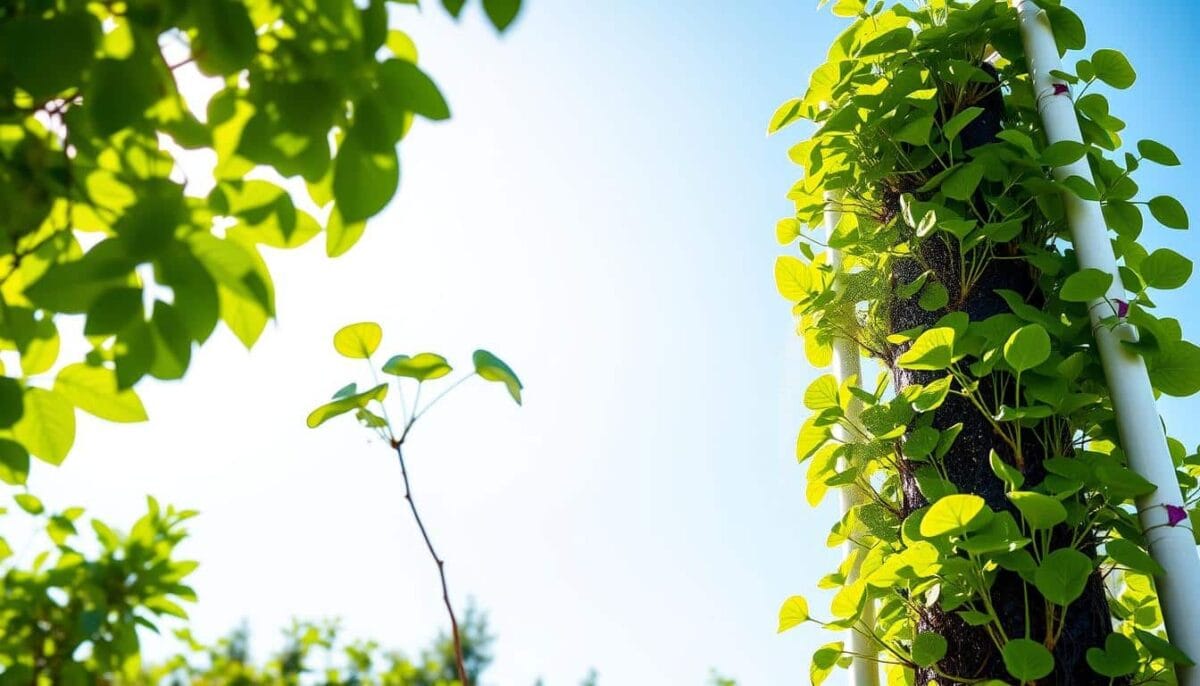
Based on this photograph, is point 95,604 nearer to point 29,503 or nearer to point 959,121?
point 29,503

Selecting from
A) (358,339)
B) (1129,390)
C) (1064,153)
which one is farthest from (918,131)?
(358,339)

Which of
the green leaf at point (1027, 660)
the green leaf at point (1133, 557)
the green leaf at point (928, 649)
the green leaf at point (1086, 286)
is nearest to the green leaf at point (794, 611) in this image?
the green leaf at point (928, 649)

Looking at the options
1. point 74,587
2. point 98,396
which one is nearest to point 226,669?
point 74,587

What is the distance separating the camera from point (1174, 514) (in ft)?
3.58

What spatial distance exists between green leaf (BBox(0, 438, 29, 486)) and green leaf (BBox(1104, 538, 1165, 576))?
3.70ft

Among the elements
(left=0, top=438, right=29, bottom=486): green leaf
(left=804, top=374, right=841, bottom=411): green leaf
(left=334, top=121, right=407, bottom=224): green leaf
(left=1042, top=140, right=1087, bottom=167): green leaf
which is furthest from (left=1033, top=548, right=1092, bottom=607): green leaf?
(left=0, top=438, right=29, bottom=486): green leaf

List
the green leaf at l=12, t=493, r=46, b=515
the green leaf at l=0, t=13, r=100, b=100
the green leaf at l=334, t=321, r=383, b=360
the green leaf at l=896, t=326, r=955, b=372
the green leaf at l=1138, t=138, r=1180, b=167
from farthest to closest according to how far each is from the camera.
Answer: the green leaf at l=1138, t=138, r=1180, b=167 → the green leaf at l=896, t=326, r=955, b=372 → the green leaf at l=12, t=493, r=46, b=515 → the green leaf at l=334, t=321, r=383, b=360 → the green leaf at l=0, t=13, r=100, b=100

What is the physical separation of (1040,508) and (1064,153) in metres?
0.56

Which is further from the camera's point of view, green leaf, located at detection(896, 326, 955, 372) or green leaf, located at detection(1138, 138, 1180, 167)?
green leaf, located at detection(1138, 138, 1180, 167)

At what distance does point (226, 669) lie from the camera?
131 centimetres

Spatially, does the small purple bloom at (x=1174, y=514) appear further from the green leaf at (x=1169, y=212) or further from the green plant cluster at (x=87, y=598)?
the green plant cluster at (x=87, y=598)

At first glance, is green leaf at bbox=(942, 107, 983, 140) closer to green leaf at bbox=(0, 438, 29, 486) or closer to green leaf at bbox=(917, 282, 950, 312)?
green leaf at bbox=(917, 282, 950, 312)

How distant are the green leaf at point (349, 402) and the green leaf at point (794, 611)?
2.65 feet

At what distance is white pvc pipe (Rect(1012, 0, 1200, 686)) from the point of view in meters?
1.06
